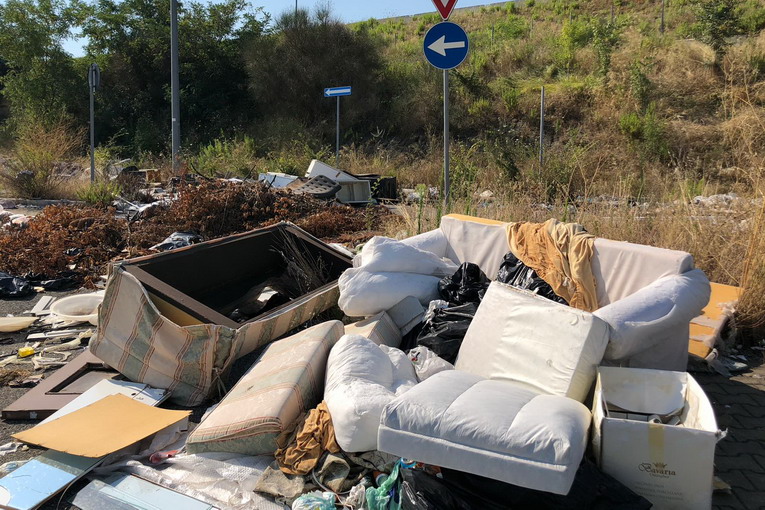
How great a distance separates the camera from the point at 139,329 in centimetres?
384

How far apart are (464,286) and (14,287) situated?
482 centimetres

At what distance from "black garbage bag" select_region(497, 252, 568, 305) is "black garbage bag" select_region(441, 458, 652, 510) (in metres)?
1.79

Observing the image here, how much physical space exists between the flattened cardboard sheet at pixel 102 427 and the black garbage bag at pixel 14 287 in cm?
340

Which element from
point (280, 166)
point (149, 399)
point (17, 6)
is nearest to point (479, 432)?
point (149, 399)

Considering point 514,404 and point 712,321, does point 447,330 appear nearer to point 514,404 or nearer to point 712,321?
point 514,404

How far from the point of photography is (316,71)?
23.9m

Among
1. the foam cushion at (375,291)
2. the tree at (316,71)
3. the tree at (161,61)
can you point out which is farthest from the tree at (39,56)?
the foam cushion at (375,291)

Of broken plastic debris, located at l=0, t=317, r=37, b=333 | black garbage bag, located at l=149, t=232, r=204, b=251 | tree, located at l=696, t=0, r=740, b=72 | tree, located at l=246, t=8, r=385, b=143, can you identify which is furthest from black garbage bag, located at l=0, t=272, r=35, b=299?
tree, located at l=696, t=0, r=740, b=72

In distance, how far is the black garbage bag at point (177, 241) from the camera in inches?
286

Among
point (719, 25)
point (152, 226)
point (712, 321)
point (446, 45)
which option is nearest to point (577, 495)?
point (712, 321)

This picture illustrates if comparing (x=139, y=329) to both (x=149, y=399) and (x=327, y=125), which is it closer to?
(x=149, y=399)

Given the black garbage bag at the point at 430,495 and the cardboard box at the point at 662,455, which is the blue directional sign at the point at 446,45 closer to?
the cardboard box at the point at 662,455

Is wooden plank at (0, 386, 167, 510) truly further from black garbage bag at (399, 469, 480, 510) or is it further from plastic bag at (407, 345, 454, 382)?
plastic bag at (407, 345, 454, 382)

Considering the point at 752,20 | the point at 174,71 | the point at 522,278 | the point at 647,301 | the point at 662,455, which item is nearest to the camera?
the point at 662,455
